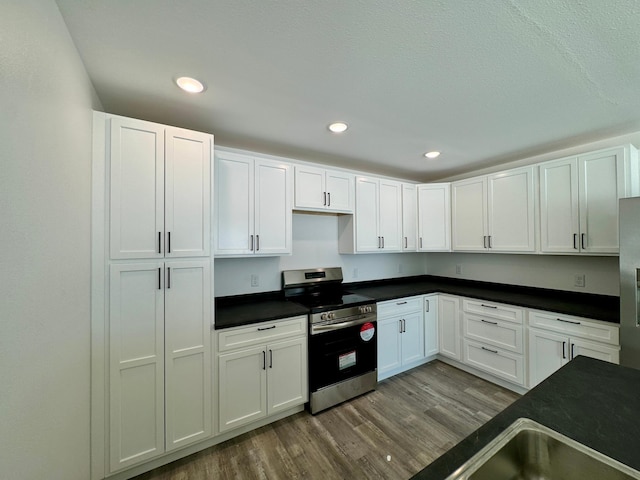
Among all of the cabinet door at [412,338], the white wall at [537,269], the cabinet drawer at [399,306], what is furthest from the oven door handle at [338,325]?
the white wall at [537,269]

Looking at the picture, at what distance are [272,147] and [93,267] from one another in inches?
70.7

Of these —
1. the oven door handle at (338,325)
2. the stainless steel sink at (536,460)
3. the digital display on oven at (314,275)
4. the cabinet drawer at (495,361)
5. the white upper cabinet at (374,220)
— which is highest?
the white upper cabinet at (374,220)

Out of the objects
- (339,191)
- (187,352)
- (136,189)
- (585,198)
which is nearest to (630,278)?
(585,198)

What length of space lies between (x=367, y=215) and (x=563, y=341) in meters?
2.16

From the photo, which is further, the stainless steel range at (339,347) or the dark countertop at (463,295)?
the stainless steel range at (339,347)

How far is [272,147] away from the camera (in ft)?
8.41

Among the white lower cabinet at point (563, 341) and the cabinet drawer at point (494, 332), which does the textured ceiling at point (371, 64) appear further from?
the cabinet drawer at point (494, 332)

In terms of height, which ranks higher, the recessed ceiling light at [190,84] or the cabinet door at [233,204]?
the recessed ceiling light at [190,84]

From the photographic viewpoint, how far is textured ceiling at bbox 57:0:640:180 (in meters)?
1.06

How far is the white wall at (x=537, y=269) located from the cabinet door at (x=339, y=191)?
6.49 feet

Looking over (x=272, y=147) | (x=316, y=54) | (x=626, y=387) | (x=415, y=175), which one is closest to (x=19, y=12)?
(x=316, y=54)

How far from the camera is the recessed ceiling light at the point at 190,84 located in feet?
4.87

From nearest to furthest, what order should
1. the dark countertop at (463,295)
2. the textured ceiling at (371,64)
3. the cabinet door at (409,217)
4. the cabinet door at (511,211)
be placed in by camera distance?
the textured ceiling at (371,64), the dark countertop at (463,295), the cabinet door at (511,211), the cabinet door at (409,217)

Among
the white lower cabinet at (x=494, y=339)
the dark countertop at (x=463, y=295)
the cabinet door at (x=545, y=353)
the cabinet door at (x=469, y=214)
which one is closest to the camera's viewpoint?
the dark countertop at (x=463, y=295)
